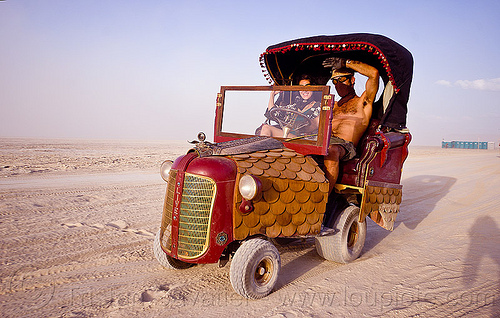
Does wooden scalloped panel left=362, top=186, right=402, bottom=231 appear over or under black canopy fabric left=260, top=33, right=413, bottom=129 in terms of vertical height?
under

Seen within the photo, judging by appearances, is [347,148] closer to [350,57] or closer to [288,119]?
[288,119]

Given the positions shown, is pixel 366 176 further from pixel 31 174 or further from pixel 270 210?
pixel 31 174

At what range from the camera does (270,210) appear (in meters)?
3.50

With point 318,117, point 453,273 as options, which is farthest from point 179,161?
point 453,273

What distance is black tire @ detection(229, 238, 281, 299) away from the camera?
3254mm

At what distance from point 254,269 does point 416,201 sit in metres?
7.59

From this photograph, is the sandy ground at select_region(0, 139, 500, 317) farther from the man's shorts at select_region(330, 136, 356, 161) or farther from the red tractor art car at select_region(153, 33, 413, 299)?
the man's shorts at select_region(330, 136, 356, 161)

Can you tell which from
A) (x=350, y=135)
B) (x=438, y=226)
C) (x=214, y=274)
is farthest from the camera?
(x=438, y=226)

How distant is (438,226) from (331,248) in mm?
3445

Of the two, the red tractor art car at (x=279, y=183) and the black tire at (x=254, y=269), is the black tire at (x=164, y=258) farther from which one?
the black tire at (x=254, y=269)

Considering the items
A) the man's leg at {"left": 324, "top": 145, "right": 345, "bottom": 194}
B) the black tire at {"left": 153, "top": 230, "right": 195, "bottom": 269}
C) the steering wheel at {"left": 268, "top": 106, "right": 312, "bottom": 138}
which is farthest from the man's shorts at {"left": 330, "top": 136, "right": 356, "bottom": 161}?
the black tire at {"left": 153, "top": 230, "right": 195, "bottom": 269}

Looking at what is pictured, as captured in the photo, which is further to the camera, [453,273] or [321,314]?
[453,273]

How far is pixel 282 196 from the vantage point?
356cm

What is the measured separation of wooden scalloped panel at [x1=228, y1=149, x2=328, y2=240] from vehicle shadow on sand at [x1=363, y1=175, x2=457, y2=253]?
76.0 inches
